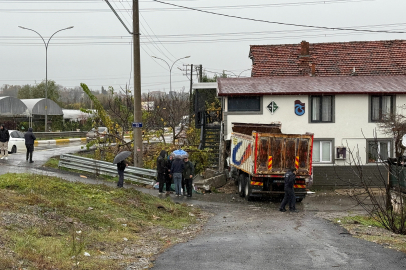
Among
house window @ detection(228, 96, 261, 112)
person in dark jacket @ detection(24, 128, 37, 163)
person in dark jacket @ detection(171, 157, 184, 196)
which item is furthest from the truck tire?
person in dark jacket @ detection(24, 128, 37, 163)

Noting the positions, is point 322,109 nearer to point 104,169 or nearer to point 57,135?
point 104,169

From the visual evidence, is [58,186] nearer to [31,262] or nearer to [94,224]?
[94,224]

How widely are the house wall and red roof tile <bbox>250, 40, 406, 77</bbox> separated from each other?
23.6 ft

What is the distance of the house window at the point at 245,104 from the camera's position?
27516 mm

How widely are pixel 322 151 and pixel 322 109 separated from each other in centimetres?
220

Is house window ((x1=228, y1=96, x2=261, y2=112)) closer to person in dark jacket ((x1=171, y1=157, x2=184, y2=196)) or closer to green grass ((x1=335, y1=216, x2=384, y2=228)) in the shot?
person in dark jacket ((x1=171, y1=157, x2=184, y2=196))

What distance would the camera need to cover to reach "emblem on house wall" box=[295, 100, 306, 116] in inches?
1089

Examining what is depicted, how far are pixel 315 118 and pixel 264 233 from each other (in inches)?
644

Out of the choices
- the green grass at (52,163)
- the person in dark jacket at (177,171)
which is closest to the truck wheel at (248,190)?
the person in dark jacket at (177,171)

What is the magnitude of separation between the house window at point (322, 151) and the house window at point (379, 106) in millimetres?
2752

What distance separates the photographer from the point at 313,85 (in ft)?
93.1

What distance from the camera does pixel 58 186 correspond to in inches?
602

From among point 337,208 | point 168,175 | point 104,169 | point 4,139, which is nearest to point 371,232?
point 337,208

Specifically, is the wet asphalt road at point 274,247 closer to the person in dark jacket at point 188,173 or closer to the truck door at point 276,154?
the truck door at point 276,154
